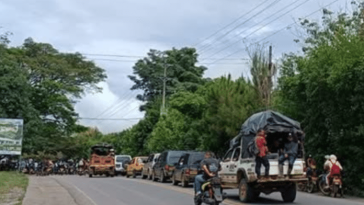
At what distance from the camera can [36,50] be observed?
181 feet

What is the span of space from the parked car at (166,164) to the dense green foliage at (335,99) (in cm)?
731

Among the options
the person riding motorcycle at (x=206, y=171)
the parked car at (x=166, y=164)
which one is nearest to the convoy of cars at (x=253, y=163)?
the person riding motorcycle at (x=206, y=171)

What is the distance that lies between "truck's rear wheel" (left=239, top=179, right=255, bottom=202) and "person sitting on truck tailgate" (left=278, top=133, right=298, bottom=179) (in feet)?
3.77

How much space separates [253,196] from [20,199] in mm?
7838

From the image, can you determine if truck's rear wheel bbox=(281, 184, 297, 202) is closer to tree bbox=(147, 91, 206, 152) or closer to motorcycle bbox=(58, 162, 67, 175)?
tree bbox=(147, 91, 206, 152)

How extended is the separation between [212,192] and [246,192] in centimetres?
280

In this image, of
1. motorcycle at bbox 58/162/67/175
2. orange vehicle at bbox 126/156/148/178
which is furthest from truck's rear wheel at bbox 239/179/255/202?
motorcycle at bbox 58/162/67/175

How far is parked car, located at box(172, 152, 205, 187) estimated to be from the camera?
2562 cm

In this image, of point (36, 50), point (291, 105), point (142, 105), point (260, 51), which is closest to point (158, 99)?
point (142, 105)

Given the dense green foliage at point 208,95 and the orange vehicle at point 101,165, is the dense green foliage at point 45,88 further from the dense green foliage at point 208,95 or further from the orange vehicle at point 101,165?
the orange vehicle at point 101,165

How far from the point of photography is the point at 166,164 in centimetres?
3084

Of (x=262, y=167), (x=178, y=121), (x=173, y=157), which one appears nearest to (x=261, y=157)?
(x=262, y=167)

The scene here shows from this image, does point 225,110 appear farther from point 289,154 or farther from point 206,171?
point 206,171

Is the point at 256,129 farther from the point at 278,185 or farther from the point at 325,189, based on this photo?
the point at 325,189
